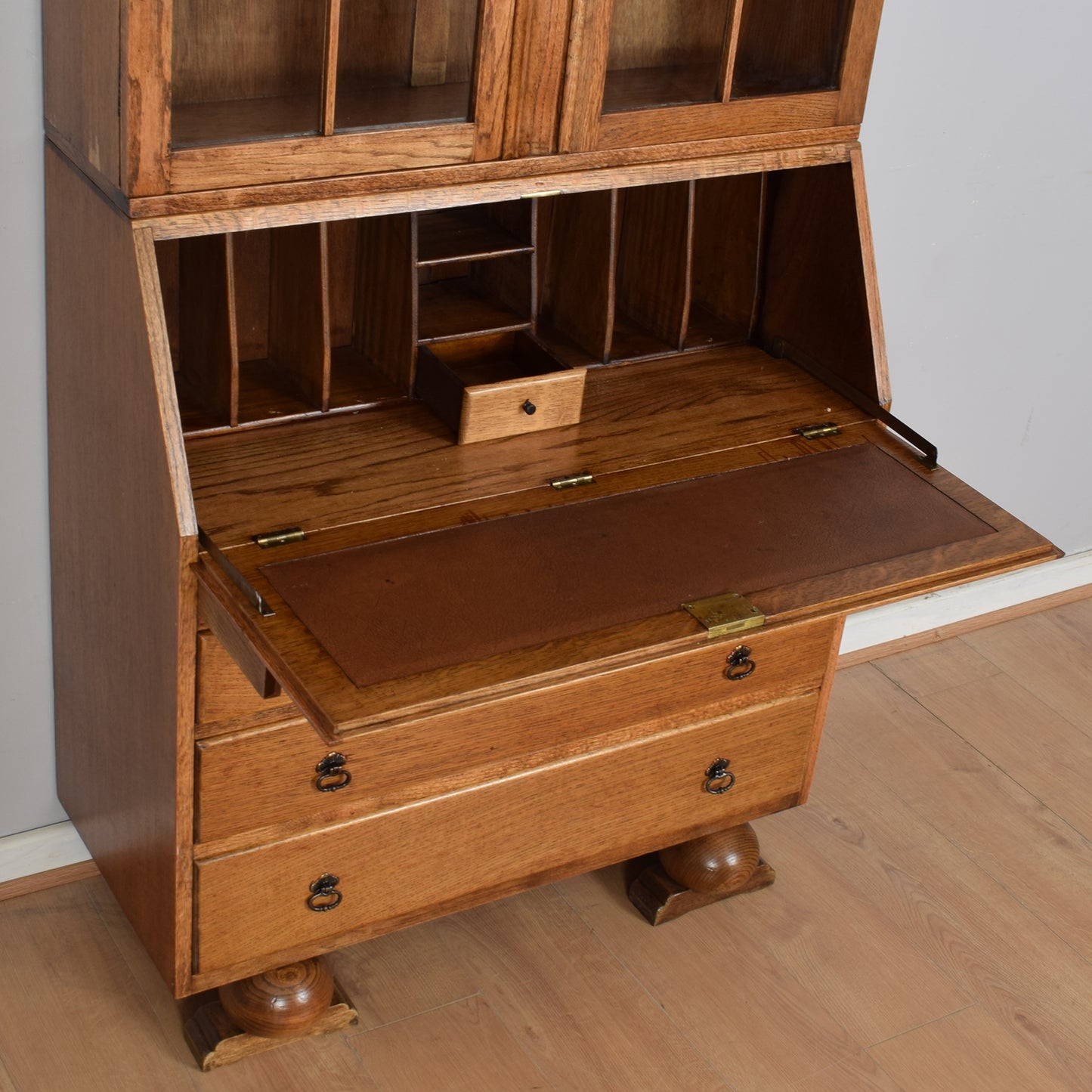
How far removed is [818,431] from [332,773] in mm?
782

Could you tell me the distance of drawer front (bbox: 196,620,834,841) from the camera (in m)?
1.82

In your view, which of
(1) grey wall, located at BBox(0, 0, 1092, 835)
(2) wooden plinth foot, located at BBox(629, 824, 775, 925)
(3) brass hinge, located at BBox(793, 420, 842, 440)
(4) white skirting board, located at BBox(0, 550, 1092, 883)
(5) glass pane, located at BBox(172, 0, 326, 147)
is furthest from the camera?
(4) white skirting board, located at BBox(0, 550, 1092, 883)

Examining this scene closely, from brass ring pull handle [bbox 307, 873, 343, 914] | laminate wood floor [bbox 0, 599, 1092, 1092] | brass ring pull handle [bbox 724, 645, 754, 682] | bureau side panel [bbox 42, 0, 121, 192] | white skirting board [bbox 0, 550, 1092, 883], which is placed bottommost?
laminate wood floor [bbox 0, 599, 1092, 1092]

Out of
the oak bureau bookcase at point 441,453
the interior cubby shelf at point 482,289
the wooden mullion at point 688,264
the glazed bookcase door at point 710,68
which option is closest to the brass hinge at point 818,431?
the oak bureau bookcase at point 441,453

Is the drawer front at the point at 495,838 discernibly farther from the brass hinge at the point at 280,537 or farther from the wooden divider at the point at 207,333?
the wooden divider at the point at 207,333

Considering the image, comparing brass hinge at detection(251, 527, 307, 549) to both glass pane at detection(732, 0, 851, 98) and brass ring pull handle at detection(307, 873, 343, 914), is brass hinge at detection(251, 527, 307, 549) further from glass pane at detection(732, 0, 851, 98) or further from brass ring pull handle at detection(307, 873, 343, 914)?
glass pane at detection(732, 0, 851, 98)

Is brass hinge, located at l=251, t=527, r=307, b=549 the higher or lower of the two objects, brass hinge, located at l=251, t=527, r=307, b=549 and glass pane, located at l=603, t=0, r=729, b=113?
the lower

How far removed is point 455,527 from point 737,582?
333 millimetres

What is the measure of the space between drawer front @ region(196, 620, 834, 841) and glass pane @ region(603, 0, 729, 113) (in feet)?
2.15

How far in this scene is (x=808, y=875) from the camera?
2488 mm

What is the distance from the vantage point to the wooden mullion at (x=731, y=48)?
1734 mm

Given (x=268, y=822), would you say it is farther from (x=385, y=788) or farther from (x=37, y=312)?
(x=37, y=312)

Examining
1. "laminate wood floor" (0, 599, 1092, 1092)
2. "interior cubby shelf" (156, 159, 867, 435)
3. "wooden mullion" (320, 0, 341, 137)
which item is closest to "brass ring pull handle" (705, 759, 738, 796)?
"laminate wood floor" (0, 599, 1092, 1092)

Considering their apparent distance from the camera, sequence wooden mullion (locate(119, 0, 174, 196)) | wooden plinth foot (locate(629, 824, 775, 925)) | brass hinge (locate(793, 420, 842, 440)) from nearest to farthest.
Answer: wooden mullion (locate(119, 0, 174, 196))
brass hinge (locate(793, 420, 842, 440))
wooden plinth foot (locate(629, 824, 775, 925))
